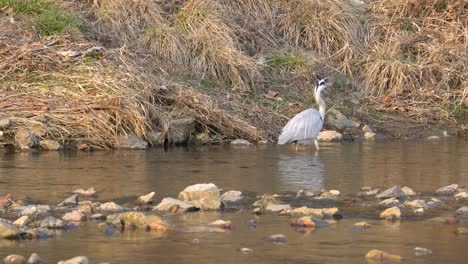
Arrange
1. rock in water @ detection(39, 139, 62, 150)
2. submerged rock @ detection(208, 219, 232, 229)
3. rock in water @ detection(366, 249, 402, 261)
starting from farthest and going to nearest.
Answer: rock in water @ detection(39, 139, 62, 150) → submerged rock @ detection(208, 219, 232, 229) → rock in water @ detection(366, 249, 402, 261)

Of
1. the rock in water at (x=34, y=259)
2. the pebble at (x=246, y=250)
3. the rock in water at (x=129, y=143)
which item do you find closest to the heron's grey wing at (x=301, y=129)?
the rock in water at (x=129, y=143)

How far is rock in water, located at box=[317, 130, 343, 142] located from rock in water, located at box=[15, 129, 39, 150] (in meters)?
4.16

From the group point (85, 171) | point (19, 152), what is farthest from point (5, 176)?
point (19, 152)

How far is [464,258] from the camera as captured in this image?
7.50m

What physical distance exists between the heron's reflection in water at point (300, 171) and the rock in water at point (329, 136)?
5.26ft

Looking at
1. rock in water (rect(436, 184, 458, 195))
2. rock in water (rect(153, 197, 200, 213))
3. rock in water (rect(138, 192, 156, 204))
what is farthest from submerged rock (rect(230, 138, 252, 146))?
rock in water (rect(153, 197, 200, 213))

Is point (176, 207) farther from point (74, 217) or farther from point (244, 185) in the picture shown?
point (244, 185)

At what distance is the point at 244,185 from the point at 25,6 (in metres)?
7.50

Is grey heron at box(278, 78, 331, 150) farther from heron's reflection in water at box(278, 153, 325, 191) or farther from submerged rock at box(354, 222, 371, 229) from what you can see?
submerged rock at box(354, 222, 371, 229)

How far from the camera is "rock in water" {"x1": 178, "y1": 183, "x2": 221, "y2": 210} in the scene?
9359 millimetres

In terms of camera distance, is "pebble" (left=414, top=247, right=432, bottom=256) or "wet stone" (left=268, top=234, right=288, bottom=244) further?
"wet stone" (left=268, top=234, right=288, bottom=244)

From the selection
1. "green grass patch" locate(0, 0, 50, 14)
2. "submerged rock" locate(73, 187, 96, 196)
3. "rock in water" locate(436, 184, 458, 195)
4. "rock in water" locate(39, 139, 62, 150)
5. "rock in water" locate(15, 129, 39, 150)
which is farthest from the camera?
"green grass patch" locate(0, 0, 50, 14)

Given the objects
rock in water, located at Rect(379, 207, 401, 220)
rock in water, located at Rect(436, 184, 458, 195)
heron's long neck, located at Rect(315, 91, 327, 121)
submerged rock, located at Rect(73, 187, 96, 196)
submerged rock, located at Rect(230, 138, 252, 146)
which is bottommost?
rock in water, located at Rect(379, 207, 401, 220)

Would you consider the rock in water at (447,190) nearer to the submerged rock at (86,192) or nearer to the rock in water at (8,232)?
the submerged rock at (86,192)
